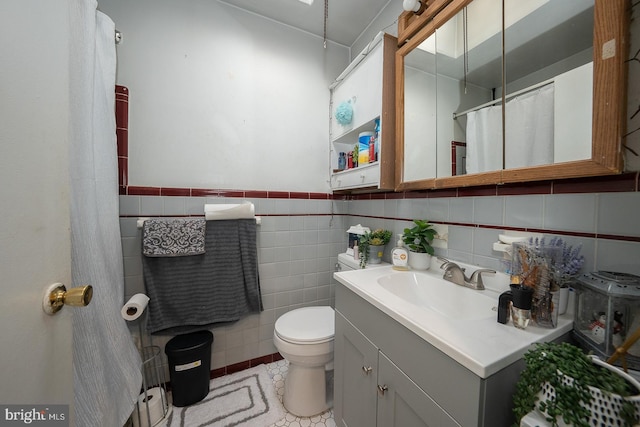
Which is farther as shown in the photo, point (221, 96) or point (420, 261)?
point (221, 96)

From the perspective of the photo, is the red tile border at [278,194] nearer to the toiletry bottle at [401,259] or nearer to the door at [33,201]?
the toiletry bottle at [401,259]

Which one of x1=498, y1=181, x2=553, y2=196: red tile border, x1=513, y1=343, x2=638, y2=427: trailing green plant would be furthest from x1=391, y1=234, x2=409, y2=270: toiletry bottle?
x1=513, y1=343, x2=638, y2=427: trailing green plant

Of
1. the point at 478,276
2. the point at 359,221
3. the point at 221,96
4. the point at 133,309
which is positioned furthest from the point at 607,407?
the point at 221,96

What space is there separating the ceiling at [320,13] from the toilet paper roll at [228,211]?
134cm

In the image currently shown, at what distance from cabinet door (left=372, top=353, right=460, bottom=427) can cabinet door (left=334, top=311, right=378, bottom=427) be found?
5cm

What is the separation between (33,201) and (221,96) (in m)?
1.29

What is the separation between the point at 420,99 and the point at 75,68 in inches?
58.9

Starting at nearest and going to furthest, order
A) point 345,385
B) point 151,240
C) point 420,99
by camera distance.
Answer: point 345,385, point 420,99, point 151,240

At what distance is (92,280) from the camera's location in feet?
2.91

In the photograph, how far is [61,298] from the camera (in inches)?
18.0


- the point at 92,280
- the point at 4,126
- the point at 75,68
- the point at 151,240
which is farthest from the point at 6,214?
the point at 151,240

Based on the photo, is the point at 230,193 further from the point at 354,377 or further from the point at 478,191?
the point at 478,191

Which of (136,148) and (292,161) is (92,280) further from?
(292,161)

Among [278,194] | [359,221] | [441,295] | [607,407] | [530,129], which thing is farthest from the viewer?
[359,221]
